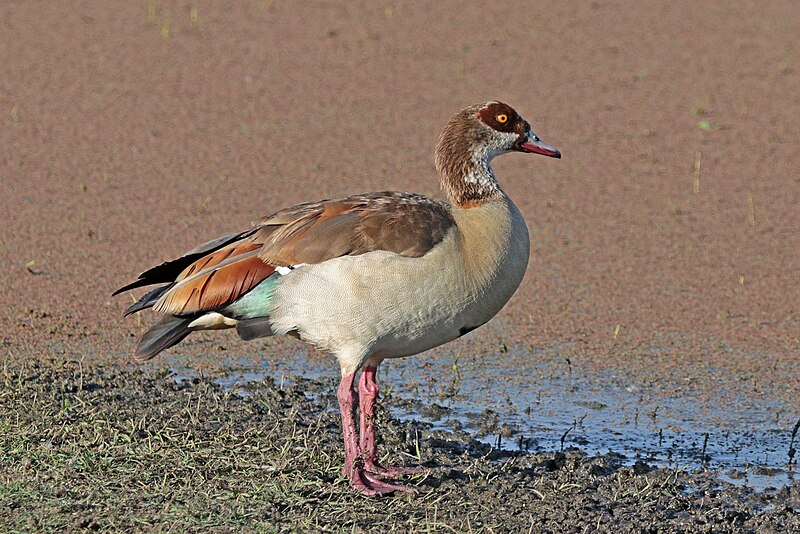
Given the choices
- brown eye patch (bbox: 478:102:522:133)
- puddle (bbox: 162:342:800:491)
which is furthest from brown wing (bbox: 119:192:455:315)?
puddle (bbox: 162:342:800:491)

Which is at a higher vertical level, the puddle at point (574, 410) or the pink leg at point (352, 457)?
the pink leg at point (352, 457)

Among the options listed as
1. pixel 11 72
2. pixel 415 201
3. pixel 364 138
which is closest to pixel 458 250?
pixel 415 201

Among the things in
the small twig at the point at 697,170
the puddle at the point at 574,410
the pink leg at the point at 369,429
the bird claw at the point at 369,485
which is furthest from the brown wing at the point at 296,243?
the small twig at the point at 697,170

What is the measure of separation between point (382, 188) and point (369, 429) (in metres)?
4.46

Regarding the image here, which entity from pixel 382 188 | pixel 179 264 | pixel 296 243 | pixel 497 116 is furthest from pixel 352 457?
pixel 382 188

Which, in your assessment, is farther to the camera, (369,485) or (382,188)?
(382,188)

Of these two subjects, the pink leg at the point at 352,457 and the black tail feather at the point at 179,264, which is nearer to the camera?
the pink leg at the point at 352,457

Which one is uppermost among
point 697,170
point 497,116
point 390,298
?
point 497,116

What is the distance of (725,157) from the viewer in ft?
35.8

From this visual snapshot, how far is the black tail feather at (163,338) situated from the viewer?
5668mm

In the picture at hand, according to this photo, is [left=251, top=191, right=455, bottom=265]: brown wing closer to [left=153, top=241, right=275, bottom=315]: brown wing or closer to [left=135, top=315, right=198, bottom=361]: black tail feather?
[left=153, top=241, right=275, bottom=315]: brown wing

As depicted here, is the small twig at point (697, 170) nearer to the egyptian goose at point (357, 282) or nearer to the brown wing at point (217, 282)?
the egyptian goose at point (357, 282)

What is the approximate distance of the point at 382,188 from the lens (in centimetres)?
1000

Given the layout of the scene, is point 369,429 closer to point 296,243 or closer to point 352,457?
point 352,457
